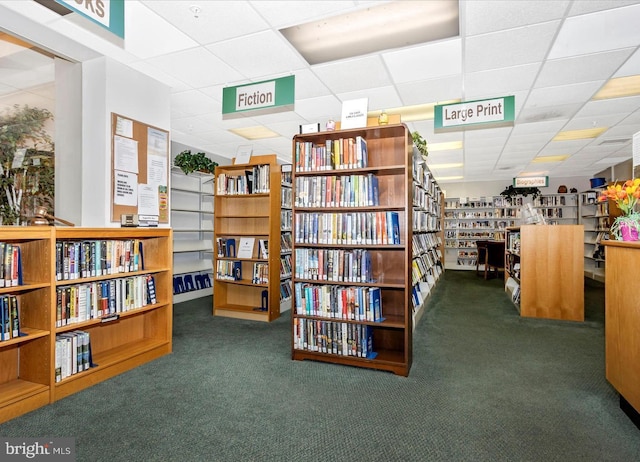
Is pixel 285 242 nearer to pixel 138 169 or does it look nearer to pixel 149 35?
pixel 138 169

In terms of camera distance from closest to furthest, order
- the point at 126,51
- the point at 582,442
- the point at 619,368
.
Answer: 1. the point at 582,442
2. the point at 619,368
3. the point at 126,51

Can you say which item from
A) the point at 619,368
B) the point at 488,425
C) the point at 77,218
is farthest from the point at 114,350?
the point at 619,368

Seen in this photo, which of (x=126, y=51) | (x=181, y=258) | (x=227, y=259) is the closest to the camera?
(x=126, y=51)

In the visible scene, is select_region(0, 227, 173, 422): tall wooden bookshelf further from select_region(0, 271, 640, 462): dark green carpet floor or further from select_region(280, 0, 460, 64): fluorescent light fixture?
select_region(280, 0, 460, 64): fluorescent light fixture

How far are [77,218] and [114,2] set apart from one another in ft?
7.56

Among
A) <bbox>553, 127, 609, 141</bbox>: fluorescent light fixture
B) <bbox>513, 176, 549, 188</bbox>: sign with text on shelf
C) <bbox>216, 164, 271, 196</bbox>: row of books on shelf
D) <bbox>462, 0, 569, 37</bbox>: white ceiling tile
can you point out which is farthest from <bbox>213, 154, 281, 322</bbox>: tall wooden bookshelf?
<bbox>513, 176, 549, 188</bbox>: sign with text on shelf

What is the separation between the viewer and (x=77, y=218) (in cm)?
364

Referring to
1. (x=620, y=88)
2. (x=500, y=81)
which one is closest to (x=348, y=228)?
(x=500, y=81)

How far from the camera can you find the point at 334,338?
130 inches

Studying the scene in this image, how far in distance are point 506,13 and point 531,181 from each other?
29.1ft

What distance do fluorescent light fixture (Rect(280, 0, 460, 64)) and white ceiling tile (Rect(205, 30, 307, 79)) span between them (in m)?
0.13

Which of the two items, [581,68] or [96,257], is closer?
[96,257]

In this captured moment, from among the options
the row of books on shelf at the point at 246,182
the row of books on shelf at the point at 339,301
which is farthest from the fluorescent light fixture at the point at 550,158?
the row of books on shelf at the point at 339,301

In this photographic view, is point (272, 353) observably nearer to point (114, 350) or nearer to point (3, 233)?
point (114, 350)
